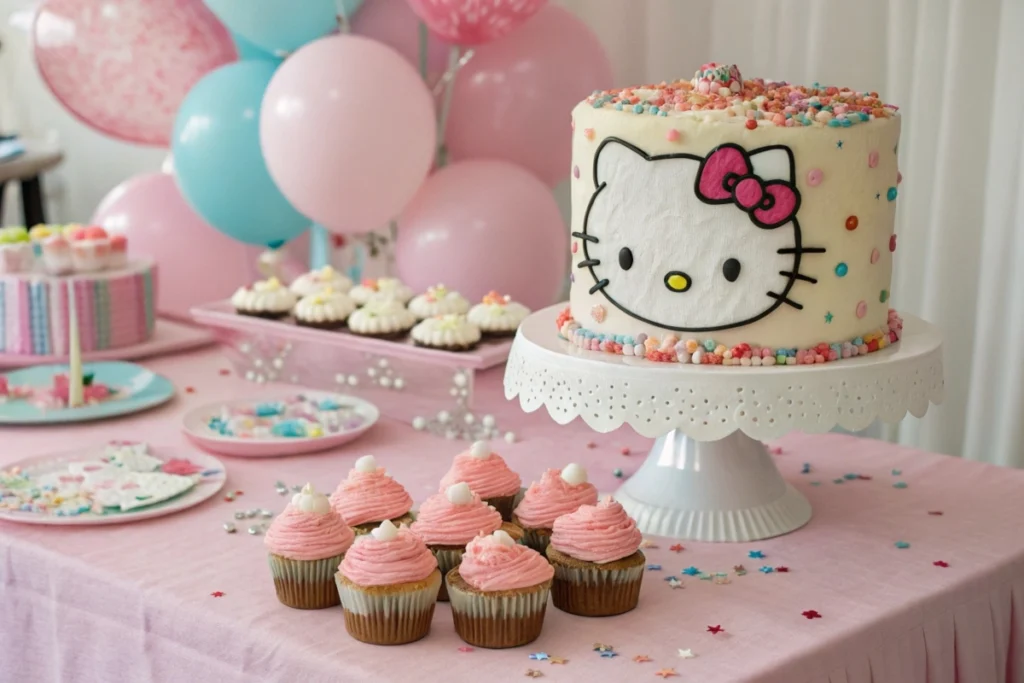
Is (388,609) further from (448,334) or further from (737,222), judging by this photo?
(448,334)

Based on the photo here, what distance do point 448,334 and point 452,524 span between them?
0.67 meters

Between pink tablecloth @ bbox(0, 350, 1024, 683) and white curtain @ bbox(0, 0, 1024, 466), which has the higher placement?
white curtain @ bbox(0, 0, 1024, 466)

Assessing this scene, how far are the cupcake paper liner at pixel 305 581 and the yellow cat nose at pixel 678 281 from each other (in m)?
0.50

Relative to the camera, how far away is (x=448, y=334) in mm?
2062

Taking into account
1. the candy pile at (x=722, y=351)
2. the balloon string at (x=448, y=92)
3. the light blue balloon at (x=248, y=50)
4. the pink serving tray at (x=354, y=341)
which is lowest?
the pink serving tray at (x=354, y=341)

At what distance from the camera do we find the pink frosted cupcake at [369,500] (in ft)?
4.91

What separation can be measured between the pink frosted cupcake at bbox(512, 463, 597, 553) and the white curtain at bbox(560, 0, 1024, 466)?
990 millimetres

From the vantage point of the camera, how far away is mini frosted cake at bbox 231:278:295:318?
231cm

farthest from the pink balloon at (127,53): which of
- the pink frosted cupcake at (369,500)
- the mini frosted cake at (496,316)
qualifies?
the pink frosted cupcake at (369,500)

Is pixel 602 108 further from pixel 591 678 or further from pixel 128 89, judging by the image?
pixel 128 89

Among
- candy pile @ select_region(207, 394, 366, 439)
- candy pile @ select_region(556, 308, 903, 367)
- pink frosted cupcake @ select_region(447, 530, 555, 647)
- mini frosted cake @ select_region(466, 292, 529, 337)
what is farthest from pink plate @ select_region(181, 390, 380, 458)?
pink frosted cupcake @ select_region(447, 530, 555, 647)

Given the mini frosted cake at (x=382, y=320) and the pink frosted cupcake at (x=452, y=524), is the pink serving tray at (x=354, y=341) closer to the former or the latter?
the mini frosted cake at (x=382, y=320)

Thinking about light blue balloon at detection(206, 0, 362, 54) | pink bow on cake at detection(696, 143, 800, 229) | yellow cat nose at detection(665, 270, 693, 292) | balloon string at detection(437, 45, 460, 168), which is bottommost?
yellow cat nose at detection(665, 270, 693, 292)

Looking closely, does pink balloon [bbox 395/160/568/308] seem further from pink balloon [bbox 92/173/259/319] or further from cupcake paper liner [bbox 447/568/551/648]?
cupcake paper liner [bbox 447/568/551/648]
